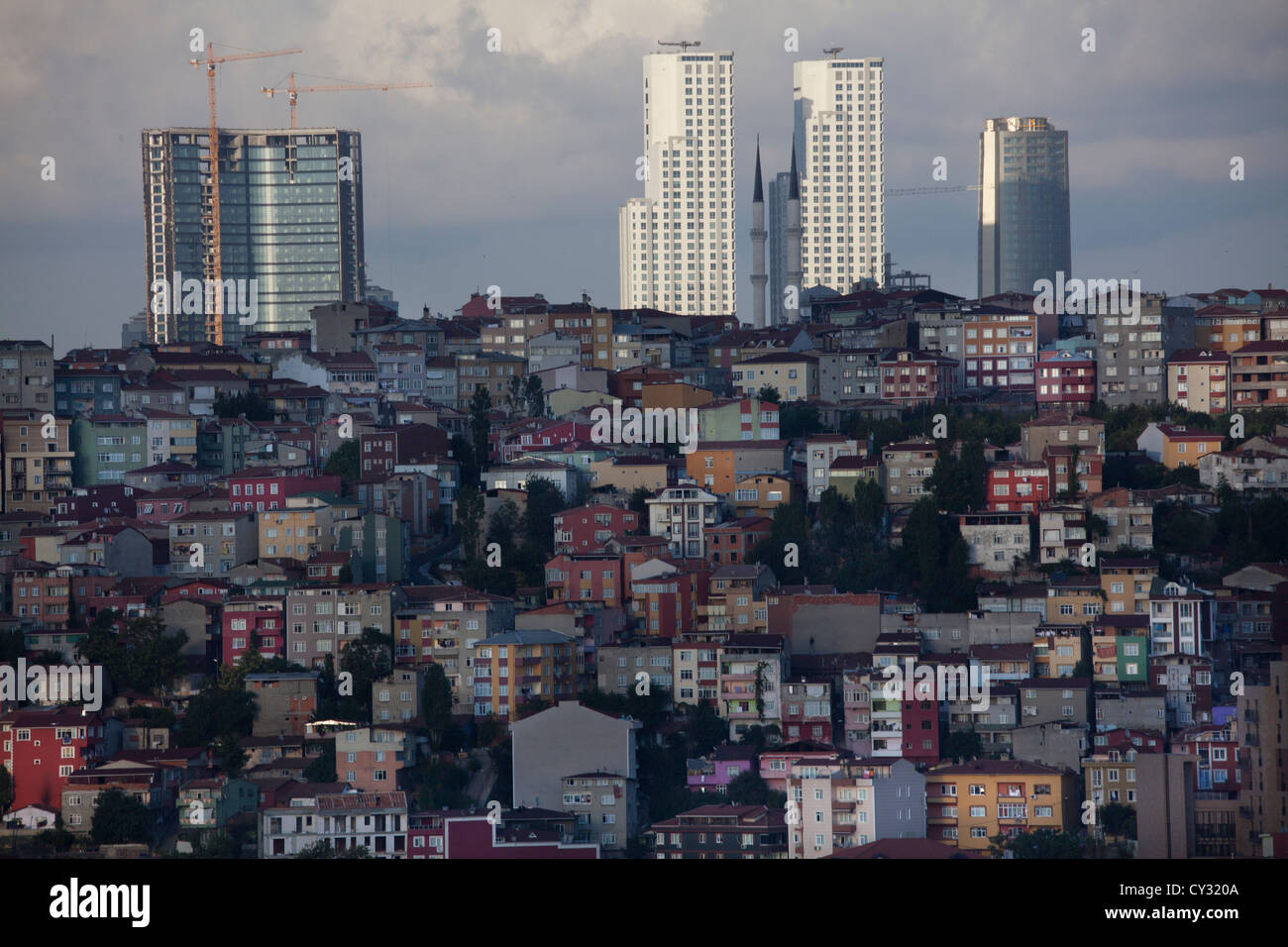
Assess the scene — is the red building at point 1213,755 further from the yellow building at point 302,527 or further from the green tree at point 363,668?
the yellow building at point 302,527

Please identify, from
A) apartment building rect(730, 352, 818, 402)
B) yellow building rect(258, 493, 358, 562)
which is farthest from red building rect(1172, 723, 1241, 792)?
apartment building rect(730, 352, 818, 402)

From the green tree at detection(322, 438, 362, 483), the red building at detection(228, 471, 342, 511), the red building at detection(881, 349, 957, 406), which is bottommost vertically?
the red building at detection(228, 471, 342, 511)

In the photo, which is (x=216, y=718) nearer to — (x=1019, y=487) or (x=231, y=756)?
(x=231, y=756)

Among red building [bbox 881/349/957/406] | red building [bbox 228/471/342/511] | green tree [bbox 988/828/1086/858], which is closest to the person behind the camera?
green tree [bbox 988/828/1086/858]

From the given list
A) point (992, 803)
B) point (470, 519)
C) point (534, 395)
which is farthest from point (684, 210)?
point (992, 803)

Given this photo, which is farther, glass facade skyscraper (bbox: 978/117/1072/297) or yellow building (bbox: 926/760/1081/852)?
glass facade skyscraper (bbox: 978/117/1072/297)

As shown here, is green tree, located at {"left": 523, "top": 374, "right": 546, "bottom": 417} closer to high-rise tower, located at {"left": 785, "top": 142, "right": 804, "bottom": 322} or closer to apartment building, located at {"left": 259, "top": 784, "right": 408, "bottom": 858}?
apartment building, located at {"left": 259, "top": 784, "right": 408, "bottom": 858}
